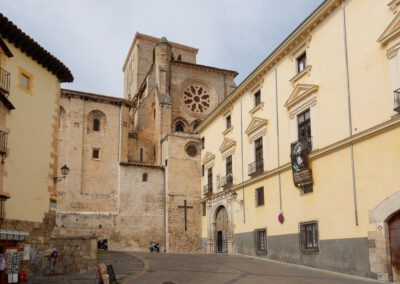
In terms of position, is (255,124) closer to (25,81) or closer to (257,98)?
(257,98)

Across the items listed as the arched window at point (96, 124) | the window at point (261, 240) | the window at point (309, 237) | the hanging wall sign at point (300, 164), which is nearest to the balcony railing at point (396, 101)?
the hanging wall sign at point (300, 164)

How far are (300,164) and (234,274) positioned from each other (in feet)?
19.4

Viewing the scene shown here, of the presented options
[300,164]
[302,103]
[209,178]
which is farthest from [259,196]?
[209,178]

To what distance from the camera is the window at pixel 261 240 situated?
2297 cm

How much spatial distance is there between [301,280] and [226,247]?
1412 centimetres

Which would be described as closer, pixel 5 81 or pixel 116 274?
pixel 5 81

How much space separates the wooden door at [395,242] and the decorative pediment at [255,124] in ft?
31.1

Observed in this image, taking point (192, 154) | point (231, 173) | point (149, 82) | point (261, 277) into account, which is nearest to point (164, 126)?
point (192, 154)

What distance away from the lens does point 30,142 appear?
1666 cm

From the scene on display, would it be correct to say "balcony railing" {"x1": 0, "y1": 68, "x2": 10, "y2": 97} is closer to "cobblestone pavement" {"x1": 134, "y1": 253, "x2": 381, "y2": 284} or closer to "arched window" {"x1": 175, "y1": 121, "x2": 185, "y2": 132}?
"cobblestone pavement" {"x1": 134, "y1": 253, "x2": 381, "y2": 284}

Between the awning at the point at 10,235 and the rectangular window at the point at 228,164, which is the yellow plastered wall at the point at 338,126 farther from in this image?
the awning at the point at 10,235

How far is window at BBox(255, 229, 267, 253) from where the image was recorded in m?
23.0

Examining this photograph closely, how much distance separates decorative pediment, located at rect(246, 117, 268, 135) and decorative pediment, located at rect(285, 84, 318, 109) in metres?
2.43

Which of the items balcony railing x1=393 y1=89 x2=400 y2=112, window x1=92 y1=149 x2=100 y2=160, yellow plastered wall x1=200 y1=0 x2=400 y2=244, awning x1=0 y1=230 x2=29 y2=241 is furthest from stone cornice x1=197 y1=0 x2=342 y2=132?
awning x1=0 y1=230 x2=29 y2=241
